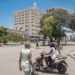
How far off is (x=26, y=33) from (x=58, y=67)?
117442 millimetres

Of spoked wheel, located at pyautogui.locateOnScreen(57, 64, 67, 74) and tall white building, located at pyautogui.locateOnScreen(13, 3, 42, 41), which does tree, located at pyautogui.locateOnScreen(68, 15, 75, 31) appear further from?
tall white building, located at pyautogui.locateOnScreen(13, 3, 42, 41)

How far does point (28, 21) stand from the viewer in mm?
132125

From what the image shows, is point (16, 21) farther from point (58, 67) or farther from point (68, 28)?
point (58, 67)

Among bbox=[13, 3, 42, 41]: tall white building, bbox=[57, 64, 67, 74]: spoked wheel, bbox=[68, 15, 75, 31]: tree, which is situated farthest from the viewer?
bbox=[13, 3, 42, 41]: tall white building

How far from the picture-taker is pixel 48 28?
44875mm

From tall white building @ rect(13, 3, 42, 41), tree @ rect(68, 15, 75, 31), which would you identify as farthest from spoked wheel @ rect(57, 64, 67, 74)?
tall white building @ rect(13, 3, 42, 41)

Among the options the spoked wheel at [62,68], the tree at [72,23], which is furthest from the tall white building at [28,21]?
the spoked wheel at [62,68]

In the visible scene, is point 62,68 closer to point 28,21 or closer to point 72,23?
point 72,23

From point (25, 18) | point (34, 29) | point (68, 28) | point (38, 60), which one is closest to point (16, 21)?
point (25, 18)

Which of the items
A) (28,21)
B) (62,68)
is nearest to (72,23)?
(62,68)

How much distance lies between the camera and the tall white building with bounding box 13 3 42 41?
423ft

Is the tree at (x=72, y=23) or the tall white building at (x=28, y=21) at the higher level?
the tall white building at (x=28, y=21)

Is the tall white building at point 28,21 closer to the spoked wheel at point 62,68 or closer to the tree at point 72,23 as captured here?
the tree at point 72,23

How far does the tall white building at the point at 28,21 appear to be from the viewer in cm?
12888
